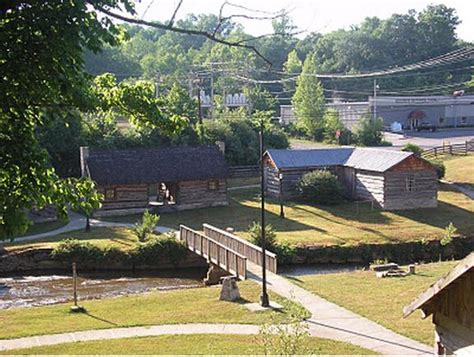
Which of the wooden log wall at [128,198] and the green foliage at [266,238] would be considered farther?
the wooden log wall at [128,198]

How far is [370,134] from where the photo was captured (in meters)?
72.1

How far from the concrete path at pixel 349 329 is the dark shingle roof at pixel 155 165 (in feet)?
72.3

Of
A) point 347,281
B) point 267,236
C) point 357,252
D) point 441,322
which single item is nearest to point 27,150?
point 441,322

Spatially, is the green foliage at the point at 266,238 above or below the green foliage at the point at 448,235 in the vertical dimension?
above

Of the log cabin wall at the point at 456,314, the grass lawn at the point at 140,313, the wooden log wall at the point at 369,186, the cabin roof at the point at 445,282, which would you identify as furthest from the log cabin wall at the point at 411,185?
the cabin roof at the point at 445,282

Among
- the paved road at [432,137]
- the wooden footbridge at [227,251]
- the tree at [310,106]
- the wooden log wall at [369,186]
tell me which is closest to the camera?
the wooden footbridge at [227,251]

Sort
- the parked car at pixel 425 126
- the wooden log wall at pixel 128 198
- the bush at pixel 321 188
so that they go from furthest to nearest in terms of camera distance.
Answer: the parked car at pixel 425 126 → the bush at pixel 321 188 → the wooden log wall at pixel 128 198

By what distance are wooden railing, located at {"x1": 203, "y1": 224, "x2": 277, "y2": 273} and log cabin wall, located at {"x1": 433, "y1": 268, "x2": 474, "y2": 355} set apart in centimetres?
2046

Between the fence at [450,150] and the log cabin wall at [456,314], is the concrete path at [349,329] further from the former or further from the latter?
the fence at [450,150]

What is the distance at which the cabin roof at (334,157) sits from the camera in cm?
4753

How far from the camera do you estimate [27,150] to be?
9.62m

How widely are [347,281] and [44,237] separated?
1900cm

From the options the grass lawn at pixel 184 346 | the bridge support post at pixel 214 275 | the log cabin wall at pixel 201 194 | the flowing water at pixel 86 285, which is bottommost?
the flowing water at pixel 86 285

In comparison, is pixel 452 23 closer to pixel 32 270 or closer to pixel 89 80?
pixel 32 270
